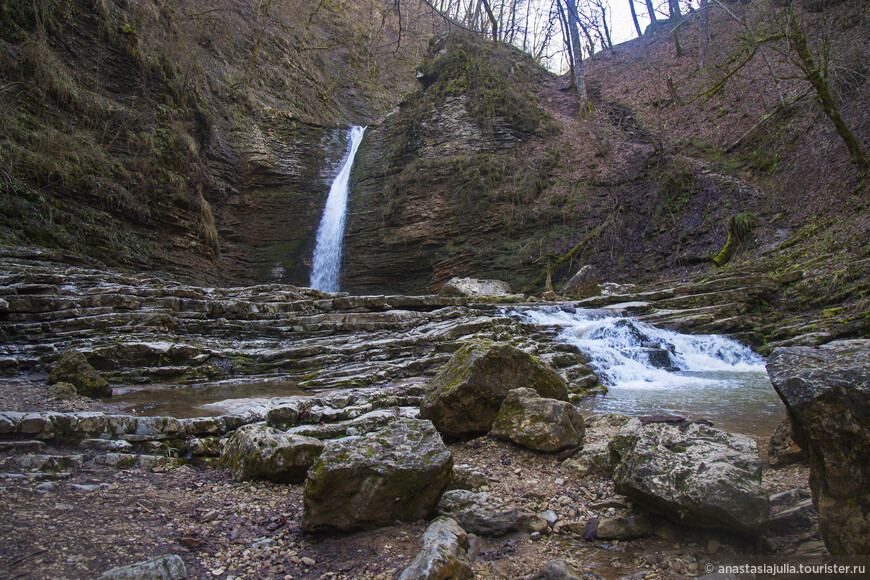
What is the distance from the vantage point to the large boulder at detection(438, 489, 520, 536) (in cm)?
248

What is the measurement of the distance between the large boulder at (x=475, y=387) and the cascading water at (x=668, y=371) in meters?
1.83

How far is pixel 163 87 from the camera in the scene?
14805 millimetres

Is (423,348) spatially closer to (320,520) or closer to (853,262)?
(320,520)

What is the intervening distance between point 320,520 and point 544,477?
1.74m

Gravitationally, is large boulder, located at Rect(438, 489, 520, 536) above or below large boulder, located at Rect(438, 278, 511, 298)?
below

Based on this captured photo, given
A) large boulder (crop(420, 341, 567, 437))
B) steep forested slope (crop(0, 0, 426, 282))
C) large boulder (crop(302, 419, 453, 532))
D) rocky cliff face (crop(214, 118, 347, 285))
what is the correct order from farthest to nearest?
rocky cliff face (crop(214, 118, 347, 285)), steep forested slope (crop(0, 0, 426, 282)), large boulder (crop(420, 341, 567, 437)), large boulder (crop(302, 419, 453, 532))

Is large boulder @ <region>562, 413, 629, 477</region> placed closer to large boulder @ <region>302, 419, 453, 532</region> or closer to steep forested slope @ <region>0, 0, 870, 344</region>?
large boulder @ <region>302, 419, 453, 532</region>

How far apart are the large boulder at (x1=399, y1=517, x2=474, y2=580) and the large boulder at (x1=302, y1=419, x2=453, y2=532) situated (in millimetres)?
314

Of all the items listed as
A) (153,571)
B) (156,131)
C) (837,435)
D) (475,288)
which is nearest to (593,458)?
(837,435)

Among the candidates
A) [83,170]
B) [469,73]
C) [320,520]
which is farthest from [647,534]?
[469,73]

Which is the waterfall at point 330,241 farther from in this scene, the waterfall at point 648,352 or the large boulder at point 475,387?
the large boulder at point 475,387

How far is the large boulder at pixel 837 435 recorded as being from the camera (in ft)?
5.65

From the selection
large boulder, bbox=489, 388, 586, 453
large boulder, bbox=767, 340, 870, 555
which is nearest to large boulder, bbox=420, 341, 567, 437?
large boulder, bbox=489, 388, 586, 453

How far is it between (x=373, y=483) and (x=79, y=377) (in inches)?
202
